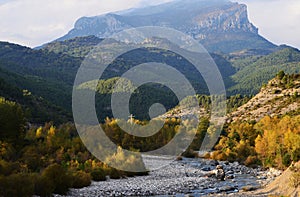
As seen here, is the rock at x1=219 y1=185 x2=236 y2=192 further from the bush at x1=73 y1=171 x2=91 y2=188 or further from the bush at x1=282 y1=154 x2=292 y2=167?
the bush at x1=282 y1=154 x2=292 y2=167

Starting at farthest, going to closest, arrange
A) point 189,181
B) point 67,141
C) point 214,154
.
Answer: point 214,154, point 67,141, point 189,181

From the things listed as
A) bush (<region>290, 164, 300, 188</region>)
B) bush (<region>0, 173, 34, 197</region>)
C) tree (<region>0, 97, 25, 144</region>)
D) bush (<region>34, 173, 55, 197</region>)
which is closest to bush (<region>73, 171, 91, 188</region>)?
bush (<region>34, 173, 55, 197</region>)

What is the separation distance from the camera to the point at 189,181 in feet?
134

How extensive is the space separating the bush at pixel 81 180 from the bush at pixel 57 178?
2762 millimetres

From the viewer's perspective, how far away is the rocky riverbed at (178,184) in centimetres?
3206

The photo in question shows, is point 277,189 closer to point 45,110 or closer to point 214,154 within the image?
point 214,154

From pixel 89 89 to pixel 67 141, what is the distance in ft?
359

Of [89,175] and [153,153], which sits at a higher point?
[89,175]

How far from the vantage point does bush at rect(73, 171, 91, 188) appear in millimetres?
31844

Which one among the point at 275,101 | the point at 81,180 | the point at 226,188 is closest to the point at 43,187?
the point at 81,180

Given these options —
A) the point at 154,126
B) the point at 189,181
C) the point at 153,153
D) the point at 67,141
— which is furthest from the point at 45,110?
the point at 189,181

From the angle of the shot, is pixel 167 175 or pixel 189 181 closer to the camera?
pixel 189 181

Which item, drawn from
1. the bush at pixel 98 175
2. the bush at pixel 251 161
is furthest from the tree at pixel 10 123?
the bush at pixel 251 161

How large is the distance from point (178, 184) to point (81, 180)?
1045 centimetres
